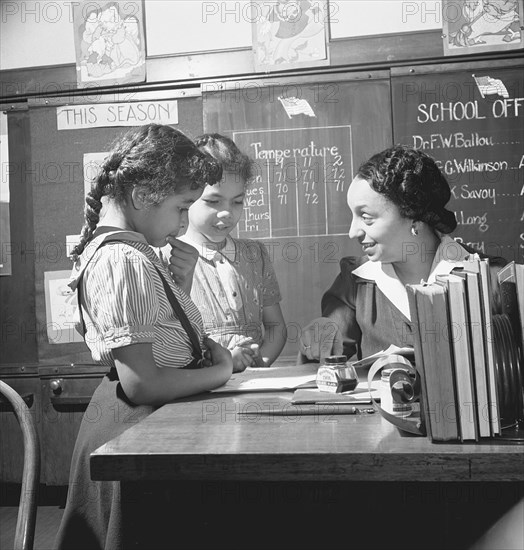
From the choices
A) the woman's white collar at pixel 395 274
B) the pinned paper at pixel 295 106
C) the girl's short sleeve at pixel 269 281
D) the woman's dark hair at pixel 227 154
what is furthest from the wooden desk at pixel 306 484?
the pinned paper at pixel 295 106

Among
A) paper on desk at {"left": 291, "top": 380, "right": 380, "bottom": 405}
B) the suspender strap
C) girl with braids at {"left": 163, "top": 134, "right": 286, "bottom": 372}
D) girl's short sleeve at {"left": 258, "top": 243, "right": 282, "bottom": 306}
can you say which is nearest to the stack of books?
paper on desk at {"left": 291, "top": 380, "right": 380, "bottom": 405}

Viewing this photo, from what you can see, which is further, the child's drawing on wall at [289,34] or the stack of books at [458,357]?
the child's drawing on wall at [289,34]

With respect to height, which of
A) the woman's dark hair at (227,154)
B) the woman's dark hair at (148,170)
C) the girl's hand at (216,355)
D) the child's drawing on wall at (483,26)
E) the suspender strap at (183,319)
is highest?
the child's drawing on wall at (483,26)

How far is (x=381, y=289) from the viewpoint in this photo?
8.48ft

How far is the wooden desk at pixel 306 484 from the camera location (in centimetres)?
108

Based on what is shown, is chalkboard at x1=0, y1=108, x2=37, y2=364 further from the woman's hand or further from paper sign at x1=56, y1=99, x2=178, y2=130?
the woman's hand

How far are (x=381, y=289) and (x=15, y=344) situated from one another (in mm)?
1926

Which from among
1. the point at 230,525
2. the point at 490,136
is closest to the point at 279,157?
the point at 490,136

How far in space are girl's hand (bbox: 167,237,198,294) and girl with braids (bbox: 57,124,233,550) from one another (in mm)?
714

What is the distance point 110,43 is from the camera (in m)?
3.50

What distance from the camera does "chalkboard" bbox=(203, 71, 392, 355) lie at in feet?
11.0

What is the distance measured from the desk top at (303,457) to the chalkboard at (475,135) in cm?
223

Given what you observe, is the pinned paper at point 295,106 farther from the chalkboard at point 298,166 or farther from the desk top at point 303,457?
the desk top at point 303,457

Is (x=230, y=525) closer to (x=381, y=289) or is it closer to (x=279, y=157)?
(x=381, y=289)
